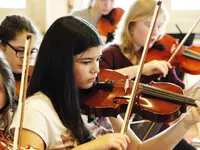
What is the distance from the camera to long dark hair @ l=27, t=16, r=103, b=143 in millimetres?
940

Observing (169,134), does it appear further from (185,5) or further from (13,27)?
(185,5)

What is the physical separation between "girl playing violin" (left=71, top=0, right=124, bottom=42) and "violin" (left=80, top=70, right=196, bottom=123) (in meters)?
1.04

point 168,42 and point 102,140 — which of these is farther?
point 168,42

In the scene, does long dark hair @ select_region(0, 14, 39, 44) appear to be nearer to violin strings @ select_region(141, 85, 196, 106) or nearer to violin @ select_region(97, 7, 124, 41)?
violin strings @ select_region(141, 85, 196, 106)

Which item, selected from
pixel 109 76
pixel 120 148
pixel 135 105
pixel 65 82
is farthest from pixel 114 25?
pixel 120 148

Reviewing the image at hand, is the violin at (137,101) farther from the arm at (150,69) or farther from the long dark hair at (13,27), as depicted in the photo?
the long dark hair at (13,27)

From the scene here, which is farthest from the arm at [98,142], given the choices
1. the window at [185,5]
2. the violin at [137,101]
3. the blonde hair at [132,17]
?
the window at [185,5]

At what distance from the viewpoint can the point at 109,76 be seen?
52.8 inches

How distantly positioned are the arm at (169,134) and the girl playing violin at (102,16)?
1163 mm

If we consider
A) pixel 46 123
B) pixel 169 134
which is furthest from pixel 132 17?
pixel 46 123

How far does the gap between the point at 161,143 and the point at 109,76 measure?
0.33 metres

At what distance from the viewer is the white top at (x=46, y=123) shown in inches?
33.6

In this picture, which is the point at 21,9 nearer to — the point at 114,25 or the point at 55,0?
the point at 55,0

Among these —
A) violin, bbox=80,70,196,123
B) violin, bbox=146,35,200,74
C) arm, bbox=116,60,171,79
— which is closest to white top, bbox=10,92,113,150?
violin, bbox=80,70,196,123
